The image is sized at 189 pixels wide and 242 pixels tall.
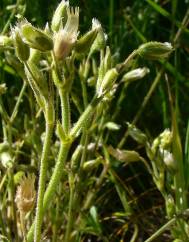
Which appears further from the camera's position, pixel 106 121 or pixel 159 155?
pixel 106 121

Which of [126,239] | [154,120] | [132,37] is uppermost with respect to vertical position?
[132,37]

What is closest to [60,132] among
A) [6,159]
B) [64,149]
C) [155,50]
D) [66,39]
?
[64,149]

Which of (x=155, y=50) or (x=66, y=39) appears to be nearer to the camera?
(x=66, y=39)

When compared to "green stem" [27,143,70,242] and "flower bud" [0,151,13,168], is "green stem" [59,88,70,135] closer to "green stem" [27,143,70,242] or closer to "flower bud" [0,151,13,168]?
"green stem" [27,143,70,242]

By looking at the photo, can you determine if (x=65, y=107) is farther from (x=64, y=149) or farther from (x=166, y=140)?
(x=166, y=140)

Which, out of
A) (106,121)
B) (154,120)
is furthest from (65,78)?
(154,120)

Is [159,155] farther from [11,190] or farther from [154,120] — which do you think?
[154,120]
